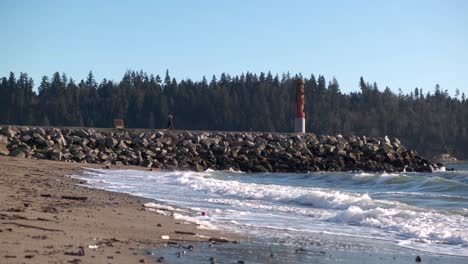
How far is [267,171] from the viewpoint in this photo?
3244 cm

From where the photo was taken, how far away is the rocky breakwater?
2981 cm

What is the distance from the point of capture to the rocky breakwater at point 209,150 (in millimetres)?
29812

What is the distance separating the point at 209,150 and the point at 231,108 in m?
48.1

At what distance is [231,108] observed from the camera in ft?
266

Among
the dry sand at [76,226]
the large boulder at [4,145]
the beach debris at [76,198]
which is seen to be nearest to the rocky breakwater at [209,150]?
the large boulder at [4,145]

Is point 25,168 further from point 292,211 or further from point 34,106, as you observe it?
point 34,106

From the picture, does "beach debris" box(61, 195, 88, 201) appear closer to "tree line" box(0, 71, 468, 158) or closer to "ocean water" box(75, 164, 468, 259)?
"ocean water" box(75, 164, 468, 259)

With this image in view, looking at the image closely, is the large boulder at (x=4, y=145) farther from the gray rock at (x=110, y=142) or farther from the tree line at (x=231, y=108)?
the tree line at (x=231, y=108)

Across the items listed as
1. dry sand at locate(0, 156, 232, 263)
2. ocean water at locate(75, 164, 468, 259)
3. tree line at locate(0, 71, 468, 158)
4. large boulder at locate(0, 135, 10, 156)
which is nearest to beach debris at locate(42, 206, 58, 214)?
dry sand at locate(0, 156, 232, 263)

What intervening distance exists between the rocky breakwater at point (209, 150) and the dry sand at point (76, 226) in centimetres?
Answer: 1455

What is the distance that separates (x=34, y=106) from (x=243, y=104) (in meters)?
24.5

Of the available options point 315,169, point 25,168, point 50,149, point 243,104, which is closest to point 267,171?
point 315,169

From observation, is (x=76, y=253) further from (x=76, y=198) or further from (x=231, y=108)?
(x=231, y=108)

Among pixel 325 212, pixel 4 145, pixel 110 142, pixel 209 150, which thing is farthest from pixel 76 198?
pixel 209 150
